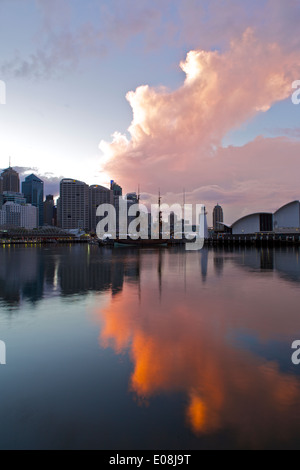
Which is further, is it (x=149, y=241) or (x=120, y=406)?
(x=149, y=241)

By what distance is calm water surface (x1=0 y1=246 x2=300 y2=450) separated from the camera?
19.1 feet

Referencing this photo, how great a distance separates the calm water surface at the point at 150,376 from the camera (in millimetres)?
5816

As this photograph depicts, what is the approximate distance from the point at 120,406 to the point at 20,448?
7.13 ft

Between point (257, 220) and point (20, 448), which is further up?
point (257, 220)

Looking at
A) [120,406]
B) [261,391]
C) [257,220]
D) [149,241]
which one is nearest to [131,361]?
[120,406]

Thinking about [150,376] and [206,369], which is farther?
[206,369]

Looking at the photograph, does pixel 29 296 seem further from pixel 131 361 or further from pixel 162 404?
pixel 162 404

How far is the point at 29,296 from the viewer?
2012 centimetres

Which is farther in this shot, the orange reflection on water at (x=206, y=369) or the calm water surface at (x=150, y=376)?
the orange reflection on water at (x=206, y=369)

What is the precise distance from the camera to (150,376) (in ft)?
26.8

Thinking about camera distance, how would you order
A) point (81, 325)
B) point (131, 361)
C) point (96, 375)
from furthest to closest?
point (81, 325) → point (131, 361) → point (96, 375)

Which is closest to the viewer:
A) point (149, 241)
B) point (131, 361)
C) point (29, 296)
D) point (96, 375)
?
point (96, 375)

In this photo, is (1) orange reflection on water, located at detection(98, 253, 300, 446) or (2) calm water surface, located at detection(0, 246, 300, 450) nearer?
(2) calm water surface, located at detection(0, 246, 300, 450)
